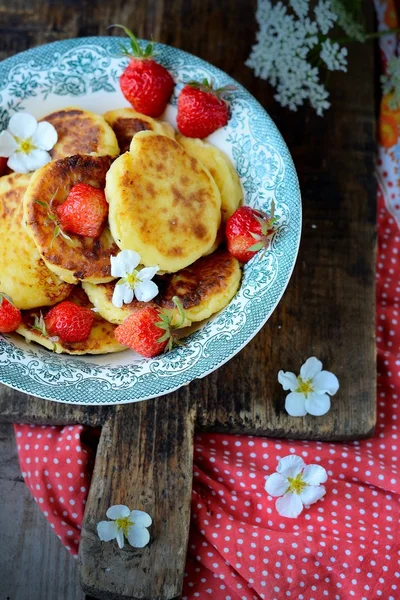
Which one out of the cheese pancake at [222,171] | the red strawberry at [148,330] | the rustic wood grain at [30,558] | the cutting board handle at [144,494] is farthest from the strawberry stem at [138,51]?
the rustic wood grain at [30,558]

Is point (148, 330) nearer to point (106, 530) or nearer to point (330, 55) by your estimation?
point (106, 530)

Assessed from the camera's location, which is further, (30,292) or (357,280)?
(357,280)

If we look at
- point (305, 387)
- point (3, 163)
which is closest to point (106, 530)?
point (305, 387)

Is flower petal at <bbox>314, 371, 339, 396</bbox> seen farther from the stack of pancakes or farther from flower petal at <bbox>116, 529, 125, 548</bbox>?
flower petal at <bbox>116, 529, 125, 548</bbox>

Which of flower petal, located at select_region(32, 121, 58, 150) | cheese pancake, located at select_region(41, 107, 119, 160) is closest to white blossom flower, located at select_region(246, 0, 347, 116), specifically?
cheese pancake, located at select_region(41, 107, 119, 160)

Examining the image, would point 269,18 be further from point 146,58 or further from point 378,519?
point 378,519

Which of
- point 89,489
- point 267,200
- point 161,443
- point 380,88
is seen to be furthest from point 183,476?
point 380,88

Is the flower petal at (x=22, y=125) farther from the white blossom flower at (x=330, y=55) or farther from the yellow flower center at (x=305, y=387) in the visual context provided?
the yellow flower center at (x=305, y=387)
